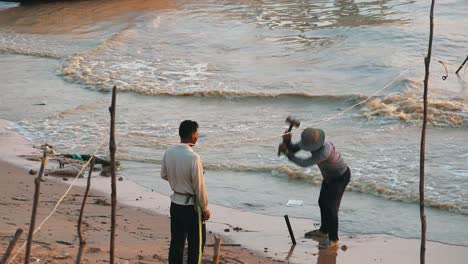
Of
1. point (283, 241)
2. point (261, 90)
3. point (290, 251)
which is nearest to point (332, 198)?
point (290, 251)

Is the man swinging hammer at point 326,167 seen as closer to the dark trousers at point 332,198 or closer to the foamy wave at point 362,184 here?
the dark trousers at point 332,198

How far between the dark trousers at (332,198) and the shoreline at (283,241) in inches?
8.7

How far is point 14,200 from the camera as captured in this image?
8609 mm

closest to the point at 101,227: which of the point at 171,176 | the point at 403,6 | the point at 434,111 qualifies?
the point at 171,176

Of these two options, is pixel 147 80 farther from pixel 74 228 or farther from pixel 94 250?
pixel 94 250

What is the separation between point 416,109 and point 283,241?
6.47 meters

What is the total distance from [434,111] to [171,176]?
861cm

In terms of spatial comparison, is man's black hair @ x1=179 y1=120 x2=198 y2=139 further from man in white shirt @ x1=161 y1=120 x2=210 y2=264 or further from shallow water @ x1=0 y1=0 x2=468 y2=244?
shallow water @ x1=0 y1=0 x2=468 y2=244

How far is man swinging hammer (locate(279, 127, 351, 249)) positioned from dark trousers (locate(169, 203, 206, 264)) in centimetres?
151

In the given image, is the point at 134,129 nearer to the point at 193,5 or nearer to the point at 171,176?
the point at 171,176

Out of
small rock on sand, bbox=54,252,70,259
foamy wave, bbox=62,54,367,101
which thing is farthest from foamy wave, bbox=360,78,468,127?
small rock on sand, bbox=54,252,70,259

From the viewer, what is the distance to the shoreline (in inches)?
305

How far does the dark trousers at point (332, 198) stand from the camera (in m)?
7.69

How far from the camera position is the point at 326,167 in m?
7.58
